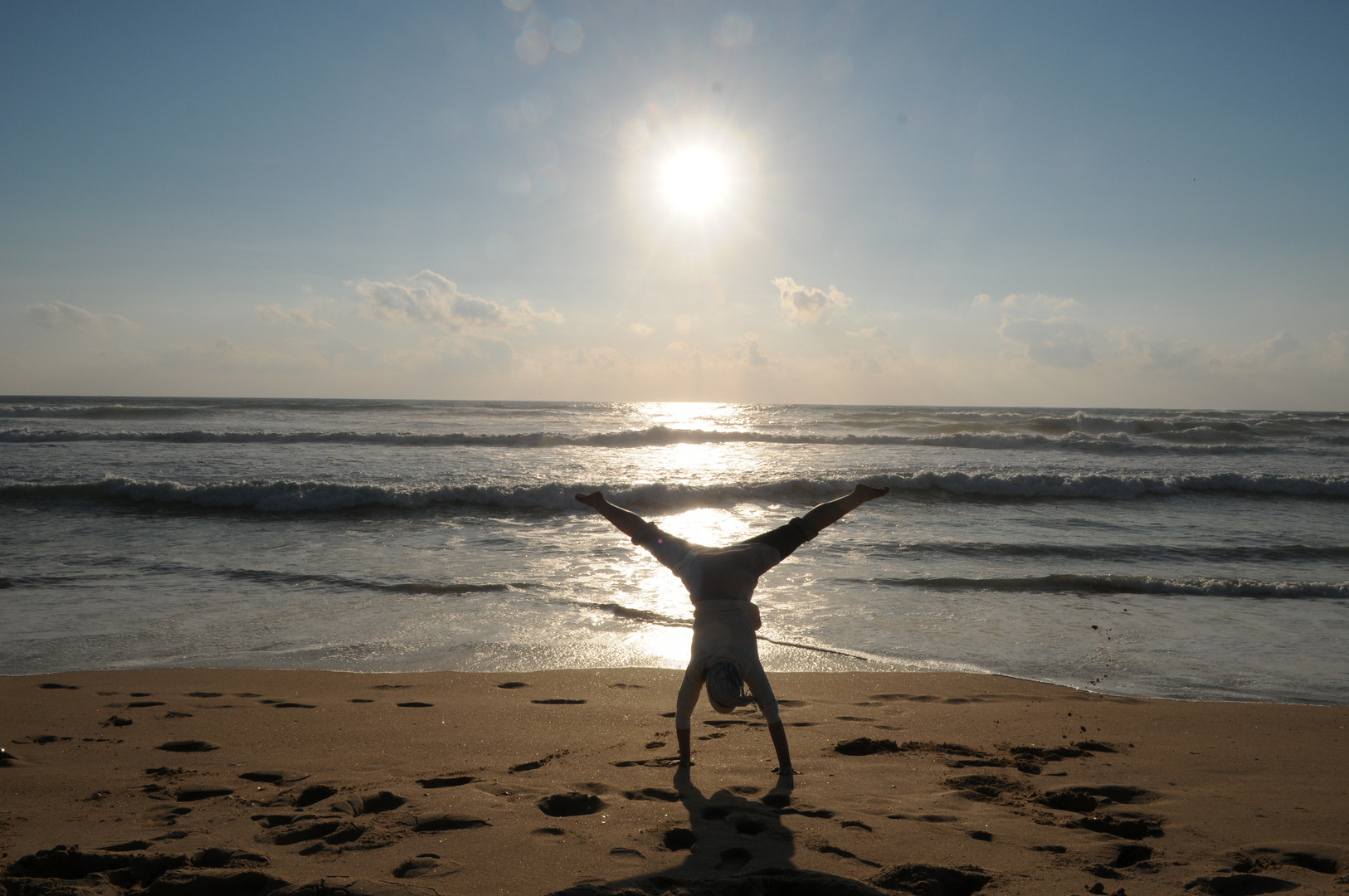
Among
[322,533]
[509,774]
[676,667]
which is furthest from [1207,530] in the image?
Answer: [322,533]

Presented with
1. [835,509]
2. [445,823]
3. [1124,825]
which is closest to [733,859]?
[445,823]

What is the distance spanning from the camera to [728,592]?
356 cm

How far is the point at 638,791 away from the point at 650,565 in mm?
6485

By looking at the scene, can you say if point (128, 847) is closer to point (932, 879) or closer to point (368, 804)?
point (368, 804)

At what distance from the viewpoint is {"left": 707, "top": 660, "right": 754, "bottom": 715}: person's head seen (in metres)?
3.47

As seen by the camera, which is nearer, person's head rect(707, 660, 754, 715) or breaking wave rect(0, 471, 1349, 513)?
person's head rect(707, 660, 754, 715)

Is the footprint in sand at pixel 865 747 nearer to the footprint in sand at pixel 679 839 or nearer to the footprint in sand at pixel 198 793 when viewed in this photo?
the footprint in sand at pixel 679 839

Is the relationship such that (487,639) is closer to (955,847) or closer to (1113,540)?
(955,847)

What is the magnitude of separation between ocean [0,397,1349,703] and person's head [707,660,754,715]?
310cm

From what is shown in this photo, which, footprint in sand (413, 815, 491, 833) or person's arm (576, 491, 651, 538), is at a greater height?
person's arm (576, 491, 651, 538)

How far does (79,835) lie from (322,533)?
10.2 metres

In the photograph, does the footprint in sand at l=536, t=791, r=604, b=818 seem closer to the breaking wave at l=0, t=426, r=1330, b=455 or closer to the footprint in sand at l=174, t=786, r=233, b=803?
the footprint in sand at l=174, t=786, r=233, b=803

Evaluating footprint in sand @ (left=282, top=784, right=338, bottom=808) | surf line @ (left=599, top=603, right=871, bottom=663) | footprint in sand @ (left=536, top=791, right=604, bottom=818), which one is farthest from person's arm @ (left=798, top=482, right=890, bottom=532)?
surf line @ (left=599, top=603, right=871, bottom=663)

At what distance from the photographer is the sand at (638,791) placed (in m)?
2.93
